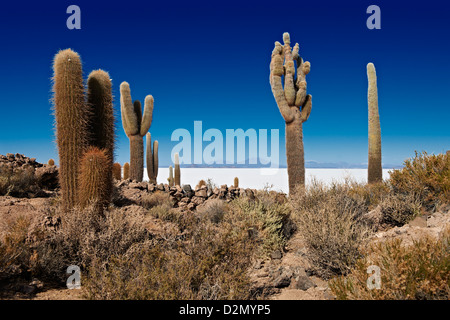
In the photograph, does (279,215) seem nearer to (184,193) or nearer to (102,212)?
(102,212)

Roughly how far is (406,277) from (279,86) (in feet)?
41.3

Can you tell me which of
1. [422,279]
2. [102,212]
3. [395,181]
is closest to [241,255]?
[422,279]

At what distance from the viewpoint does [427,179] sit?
8055 mm

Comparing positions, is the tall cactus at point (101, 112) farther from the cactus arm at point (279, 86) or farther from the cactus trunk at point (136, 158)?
A: the cactus arm at point (279, 86)

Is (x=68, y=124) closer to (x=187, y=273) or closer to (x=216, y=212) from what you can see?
(x=216, y=212)

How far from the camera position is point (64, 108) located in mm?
8289

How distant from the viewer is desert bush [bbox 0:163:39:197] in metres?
11.0

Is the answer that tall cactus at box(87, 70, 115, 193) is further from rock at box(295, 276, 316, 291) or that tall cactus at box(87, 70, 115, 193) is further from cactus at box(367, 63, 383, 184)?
cactus at box(367, 63, 383, 184)

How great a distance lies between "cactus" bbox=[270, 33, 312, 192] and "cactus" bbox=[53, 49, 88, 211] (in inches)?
363

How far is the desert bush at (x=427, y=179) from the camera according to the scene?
7.76 metres

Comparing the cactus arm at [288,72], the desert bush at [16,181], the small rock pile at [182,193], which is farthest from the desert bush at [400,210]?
the desert bush at [16,181]
